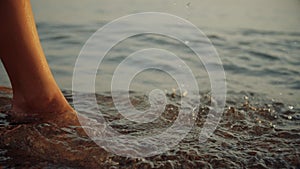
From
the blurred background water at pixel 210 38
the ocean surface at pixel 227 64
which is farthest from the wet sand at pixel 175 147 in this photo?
the blurred background water at pixel 210 38

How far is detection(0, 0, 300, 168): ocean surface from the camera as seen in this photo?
227 centimetres

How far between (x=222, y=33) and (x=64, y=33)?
7.18 ft

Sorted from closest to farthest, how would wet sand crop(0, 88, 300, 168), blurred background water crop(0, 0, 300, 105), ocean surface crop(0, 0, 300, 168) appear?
wet sand crop(0, 88, 300, 168) < ocean surface crop(0, 0, 300, 168) < blurred background water crop(0, 0, 300, 105)

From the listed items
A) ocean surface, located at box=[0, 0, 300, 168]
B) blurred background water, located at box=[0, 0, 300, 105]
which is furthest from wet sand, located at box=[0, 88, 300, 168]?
blurred background water, located at box=[0, 0, 300, 105]

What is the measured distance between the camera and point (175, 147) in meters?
2.28

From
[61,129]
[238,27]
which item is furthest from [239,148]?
[238,27]

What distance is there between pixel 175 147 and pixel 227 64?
2272mm

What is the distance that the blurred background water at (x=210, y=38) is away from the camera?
149 inches

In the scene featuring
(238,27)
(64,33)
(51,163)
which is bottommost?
(51,163)

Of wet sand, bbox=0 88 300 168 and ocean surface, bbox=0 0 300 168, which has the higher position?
ocean surface, bbox=0 0 300 168

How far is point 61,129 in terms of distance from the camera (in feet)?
7.72

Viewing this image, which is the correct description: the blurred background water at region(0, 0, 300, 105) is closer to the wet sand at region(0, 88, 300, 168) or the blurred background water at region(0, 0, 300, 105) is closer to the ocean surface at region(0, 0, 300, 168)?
the ocean surface at region(0, 0, 300, 168)

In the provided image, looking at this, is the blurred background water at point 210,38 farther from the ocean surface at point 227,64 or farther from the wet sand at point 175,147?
the wet sand at point 175,147

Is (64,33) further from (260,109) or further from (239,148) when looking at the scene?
(239,148)
